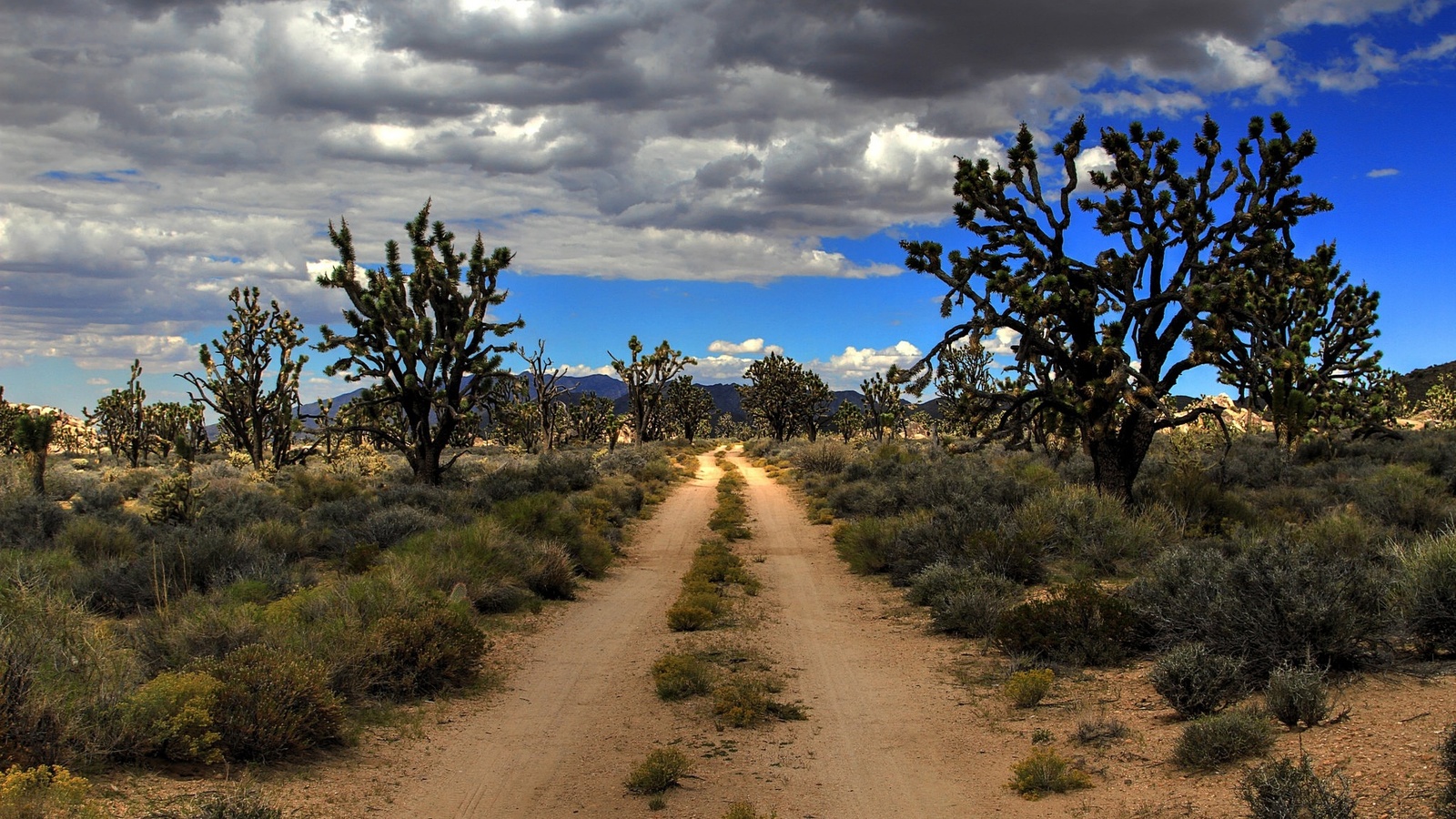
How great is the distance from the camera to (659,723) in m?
8.12

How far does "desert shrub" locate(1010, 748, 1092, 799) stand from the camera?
6.10 m

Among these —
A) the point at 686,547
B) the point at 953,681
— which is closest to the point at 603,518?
the point at 686,547

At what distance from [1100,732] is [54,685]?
7343 mm

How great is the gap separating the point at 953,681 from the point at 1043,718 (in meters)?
1.54

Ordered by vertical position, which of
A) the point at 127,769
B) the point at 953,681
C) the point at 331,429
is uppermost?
the point at 331,429

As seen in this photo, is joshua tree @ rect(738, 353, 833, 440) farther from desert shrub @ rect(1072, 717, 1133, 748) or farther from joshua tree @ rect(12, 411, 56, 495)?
desert shrub @ rect(1072, 717, 1133, 748)

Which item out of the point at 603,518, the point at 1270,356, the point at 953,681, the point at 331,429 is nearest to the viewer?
the point at 953,681

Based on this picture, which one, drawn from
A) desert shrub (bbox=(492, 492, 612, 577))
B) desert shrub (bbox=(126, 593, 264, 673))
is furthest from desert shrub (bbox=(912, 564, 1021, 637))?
desert shrub (bbox=(126, 593, 264, 673))

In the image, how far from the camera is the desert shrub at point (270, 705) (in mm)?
6277

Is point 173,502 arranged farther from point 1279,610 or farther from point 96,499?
point 1279,610

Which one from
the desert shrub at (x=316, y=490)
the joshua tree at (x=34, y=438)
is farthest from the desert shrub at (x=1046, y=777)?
the joshua tree at (x=34, y=438)

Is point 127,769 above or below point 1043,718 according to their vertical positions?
above

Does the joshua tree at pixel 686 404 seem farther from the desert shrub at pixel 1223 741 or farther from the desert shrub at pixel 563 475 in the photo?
the desert shrub at pixel 1223 741

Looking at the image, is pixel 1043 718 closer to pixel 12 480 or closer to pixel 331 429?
pixel 331 429
